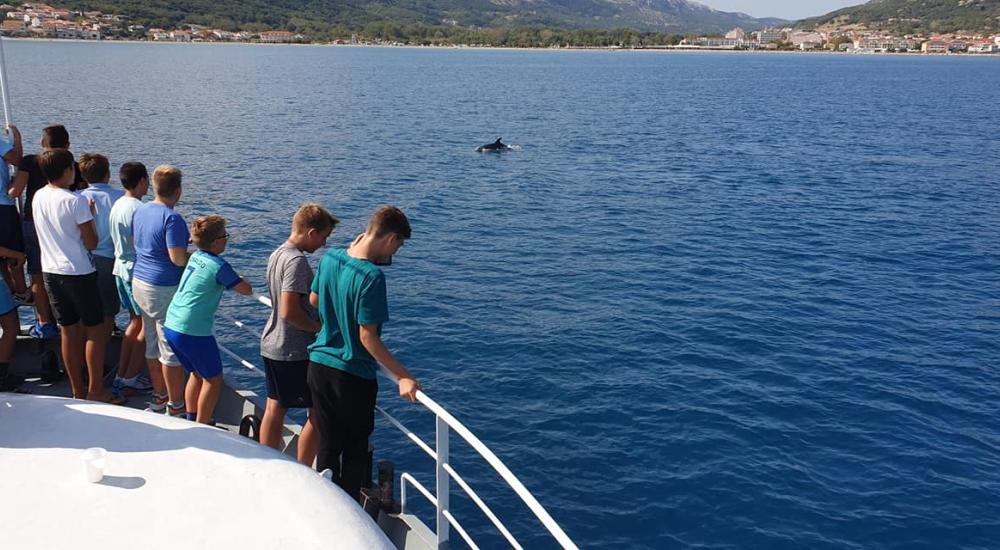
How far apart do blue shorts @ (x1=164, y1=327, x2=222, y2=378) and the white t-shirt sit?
1.28m

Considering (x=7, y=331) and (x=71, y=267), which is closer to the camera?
(x=71, y=267)

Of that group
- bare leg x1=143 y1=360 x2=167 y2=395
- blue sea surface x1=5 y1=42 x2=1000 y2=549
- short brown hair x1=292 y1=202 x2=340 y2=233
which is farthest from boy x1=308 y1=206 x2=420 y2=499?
blue sea surface x1=5 y1=42 x2=1000 y2=549

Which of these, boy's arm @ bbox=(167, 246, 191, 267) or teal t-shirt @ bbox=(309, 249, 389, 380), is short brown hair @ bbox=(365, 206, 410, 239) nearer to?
teal t-shirt @ bbox=(309, 249, 389, 380)

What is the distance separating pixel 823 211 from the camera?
30.7 meters

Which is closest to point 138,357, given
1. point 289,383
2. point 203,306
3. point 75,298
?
point 75,298

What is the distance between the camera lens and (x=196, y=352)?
6430 mm

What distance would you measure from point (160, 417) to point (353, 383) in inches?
47.4

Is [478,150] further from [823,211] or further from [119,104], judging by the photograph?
[119,104]

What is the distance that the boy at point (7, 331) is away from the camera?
7488 mm

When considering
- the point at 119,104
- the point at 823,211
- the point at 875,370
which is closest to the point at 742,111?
the point at 823,211

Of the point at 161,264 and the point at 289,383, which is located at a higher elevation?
the point at 161,264

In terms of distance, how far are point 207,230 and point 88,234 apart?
4.90 feet

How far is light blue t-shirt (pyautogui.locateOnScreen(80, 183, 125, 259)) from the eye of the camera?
7520 millimetres

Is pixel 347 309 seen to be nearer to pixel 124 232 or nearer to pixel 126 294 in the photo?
pixel 124 232
